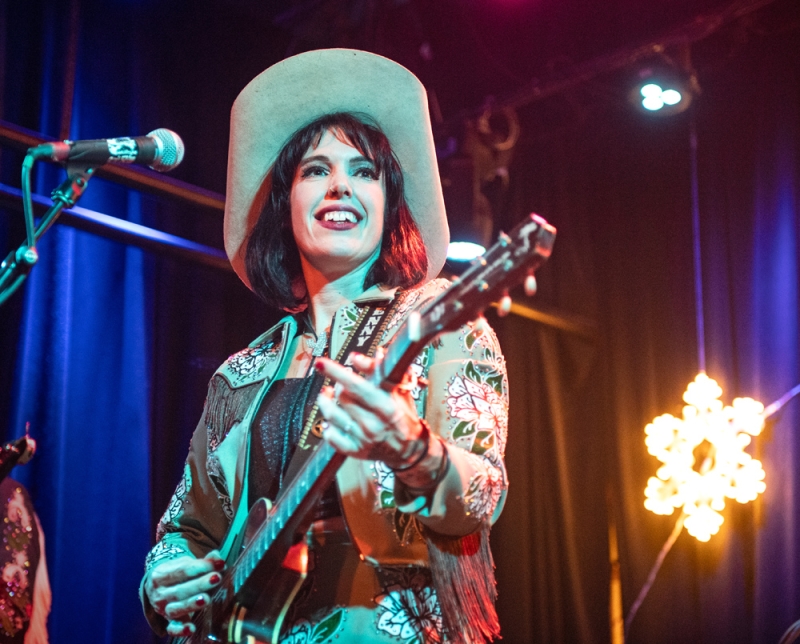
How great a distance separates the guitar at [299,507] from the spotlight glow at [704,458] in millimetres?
3411

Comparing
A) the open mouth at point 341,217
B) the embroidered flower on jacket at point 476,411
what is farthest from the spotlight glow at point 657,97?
the embroidered flower on jacket at point 476,411

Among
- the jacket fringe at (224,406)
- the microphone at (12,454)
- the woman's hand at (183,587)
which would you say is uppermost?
the microphone at (12,454)

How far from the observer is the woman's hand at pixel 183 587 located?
1.65 metres

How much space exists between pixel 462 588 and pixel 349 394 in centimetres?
48

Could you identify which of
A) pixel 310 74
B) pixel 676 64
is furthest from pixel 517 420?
pixel 310 74

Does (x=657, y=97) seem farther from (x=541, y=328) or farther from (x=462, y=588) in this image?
(x=462, y=588)

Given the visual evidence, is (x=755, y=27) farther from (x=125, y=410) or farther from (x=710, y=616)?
(x=125, y=410)

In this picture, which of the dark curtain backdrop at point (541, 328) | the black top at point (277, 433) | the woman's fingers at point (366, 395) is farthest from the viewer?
the dark curtain backdrop at point (541, 328)

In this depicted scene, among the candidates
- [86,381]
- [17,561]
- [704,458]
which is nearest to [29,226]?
[17,561]

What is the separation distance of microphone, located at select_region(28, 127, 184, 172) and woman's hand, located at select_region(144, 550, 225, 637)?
81cm

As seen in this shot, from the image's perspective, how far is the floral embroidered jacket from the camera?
1.39m

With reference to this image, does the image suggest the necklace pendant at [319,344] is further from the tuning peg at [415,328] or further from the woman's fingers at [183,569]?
the tuning peg at [415,328]

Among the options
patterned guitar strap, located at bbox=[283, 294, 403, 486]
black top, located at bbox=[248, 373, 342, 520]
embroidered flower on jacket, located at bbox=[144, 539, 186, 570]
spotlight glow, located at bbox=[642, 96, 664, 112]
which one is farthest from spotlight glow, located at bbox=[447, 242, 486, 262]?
embroidered flower on jacket, located at bbox=[144, 539, 186, 570]

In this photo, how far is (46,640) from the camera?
10.5 feet
